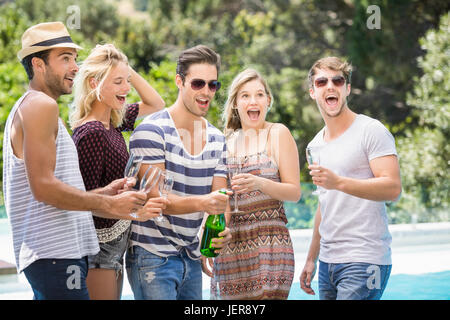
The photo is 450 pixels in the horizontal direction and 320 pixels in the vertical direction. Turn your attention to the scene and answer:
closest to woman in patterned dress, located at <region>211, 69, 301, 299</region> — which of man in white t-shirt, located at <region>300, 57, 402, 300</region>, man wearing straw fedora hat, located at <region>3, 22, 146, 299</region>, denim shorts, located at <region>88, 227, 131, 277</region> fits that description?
man in white t-shirt, located at <region>300, 57, 402, 300</region>

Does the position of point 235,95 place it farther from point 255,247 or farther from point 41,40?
point 41,40

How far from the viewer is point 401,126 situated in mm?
16141

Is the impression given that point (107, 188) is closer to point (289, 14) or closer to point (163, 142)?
point (163, 142)

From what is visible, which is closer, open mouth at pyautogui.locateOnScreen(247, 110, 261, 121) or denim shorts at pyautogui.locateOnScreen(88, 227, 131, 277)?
denim shorts at pyautogui.locateOnScreen(88, 227, 131, 277)

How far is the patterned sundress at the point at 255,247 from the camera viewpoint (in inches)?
130

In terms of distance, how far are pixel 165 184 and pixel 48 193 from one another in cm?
57

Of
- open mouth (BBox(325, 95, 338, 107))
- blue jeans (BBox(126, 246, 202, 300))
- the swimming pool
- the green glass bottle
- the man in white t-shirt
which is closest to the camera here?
blue jeans (BBox(126, 246, 202, 300))

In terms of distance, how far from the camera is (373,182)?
309 centimetres

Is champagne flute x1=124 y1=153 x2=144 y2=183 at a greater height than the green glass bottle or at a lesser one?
greater

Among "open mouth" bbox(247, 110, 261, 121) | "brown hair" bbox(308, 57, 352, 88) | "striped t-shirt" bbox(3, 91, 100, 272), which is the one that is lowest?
"striped t-shirt" bbox(3, 91, 100, 272)

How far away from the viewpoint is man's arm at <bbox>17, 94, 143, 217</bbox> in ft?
8.27

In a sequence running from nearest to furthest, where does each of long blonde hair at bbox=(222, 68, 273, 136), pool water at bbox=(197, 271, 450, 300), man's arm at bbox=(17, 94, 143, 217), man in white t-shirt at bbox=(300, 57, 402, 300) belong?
man's arm at bbox=(17, 94, 143, 217) → man in white t-shirt at bbox=(300, 57, 402, 300) → long blonde hair at bbox=(222, 68, 273, 136) → pool water at bbox=(197, 271, 450, 300)

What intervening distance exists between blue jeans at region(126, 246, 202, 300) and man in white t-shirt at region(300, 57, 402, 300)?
820 millimetres

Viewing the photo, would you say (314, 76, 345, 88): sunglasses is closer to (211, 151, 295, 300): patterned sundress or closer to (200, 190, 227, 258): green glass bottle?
(211, 151, 295, 300): patterned sundress
